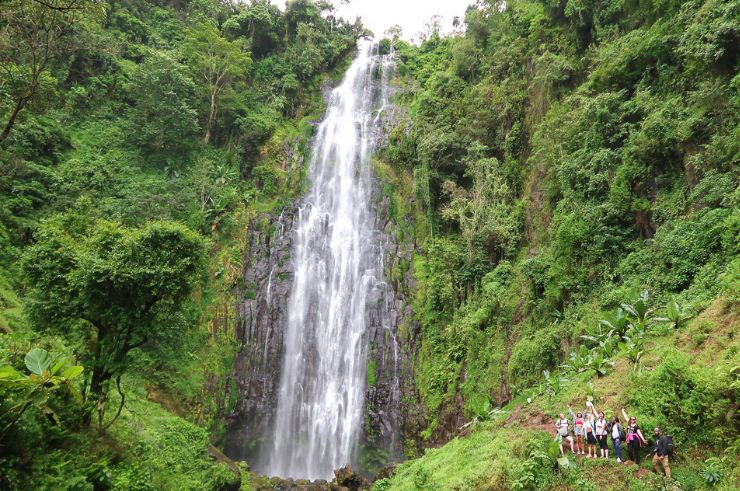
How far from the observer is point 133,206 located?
1969 centimetres

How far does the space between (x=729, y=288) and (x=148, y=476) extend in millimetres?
11966

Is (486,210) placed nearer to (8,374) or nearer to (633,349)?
(633,349)

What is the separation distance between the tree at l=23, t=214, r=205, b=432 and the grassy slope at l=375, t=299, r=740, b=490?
7255mm

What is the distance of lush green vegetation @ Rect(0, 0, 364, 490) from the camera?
7.79 metres

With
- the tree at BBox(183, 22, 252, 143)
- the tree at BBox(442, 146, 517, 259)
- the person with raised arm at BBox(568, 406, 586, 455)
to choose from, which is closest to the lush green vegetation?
the tree at BBox(183, 22, 252, 143)

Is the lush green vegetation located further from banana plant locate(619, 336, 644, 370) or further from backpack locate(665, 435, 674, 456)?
banana plant locate(619, 336, 644, 370)

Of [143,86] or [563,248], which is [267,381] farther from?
[143,86]

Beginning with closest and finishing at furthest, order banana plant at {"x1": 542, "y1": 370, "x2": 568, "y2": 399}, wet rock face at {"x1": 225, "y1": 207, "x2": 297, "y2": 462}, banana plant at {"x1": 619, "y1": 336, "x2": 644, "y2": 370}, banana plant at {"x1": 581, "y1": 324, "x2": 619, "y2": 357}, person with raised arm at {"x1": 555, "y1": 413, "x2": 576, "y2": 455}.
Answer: person with raised arm at {"x1": 555, "y1": 413, "x2": 576, "y2": 455}
banana plant at {"x1": 619, "y1": 336, "x2": 644, "y2": 370}
banana plant at {"x1": 581, "y1": 324, "x2": 619, "y2": 357}
banana plant at {"x1": 542, "y1": 370, "x2": 568, "y2": 399}
wet rock face at {"x1": 225, "y1": 207, "x2": 297, "y2": 462}

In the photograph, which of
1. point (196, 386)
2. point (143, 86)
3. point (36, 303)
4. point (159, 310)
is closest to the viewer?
point (36, 303)

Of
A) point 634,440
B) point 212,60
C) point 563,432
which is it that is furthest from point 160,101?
point 634,440

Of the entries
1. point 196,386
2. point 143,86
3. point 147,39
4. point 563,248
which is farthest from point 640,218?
point 147,39

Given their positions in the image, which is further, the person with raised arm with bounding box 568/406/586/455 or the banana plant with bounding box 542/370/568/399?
the banana plant with bounding box 542/370/568/399

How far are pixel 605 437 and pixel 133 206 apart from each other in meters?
20.5

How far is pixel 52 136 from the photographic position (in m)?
21.7
